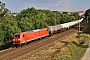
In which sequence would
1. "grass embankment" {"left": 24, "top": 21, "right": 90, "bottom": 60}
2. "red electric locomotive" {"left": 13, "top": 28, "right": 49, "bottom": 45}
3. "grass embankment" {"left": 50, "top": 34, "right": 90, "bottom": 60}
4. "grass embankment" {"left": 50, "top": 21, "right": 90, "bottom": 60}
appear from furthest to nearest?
"red electric locomotive" {"left": 13, "top": 28, "right": 49, "bottom": 45}, "grass embankment" {"left": 24, "top": 21, "right": 90, "bottom": 60}, "grass embankment" {"left": 50, "top": 21, "right": 90, "bottom": 60}, "grass embankment" {"left": 50, "top": 34, "right": 90, "bottom": 60}

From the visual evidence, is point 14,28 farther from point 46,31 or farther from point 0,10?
point 46,31

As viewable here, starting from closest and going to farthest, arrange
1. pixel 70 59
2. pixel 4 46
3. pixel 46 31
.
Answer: pixel 70 59 < pixel 4 46 < pixel 46 31

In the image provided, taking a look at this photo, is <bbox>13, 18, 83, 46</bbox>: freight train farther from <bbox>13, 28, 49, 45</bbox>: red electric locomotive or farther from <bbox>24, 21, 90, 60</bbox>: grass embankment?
<bbox>24, 21, 90, 60</bbox>: grass embankment

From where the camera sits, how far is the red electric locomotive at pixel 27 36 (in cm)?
3697

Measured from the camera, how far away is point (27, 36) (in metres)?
40.4

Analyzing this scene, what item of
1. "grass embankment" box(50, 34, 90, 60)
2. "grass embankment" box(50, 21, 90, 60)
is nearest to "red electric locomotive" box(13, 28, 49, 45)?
"grass embankment" box(50, 21, 90, 60)

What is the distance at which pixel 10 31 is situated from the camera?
44.8 meters

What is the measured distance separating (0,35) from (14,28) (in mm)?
5782

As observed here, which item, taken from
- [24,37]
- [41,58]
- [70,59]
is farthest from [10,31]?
[70,59]

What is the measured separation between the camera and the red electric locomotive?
37.0m

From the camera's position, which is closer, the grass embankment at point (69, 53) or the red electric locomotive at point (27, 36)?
the grass embankment at point (69, 53)

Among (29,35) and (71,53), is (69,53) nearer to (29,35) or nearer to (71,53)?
(71,53)

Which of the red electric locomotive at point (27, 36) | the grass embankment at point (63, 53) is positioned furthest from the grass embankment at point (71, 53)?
the red electric locomotive at point (27, 36)

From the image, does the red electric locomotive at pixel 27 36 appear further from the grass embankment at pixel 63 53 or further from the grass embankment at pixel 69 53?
the grass embankment at pixel 69 53
